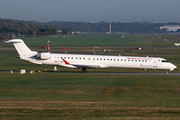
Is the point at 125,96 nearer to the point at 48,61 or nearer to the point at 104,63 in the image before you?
the point at 104,63

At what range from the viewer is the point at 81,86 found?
29.2m

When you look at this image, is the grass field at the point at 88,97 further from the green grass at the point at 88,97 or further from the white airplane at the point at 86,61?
the white airplane at the point at 86,61

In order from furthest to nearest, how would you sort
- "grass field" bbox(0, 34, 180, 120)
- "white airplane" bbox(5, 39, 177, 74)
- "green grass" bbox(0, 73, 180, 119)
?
"white airplane" bbox(5, 39, 177, 74) < "green grass" bbox(0, 73, 180, 119) < "grass field" bbox(0, 34, 180, 120)

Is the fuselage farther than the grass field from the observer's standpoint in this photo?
Yes

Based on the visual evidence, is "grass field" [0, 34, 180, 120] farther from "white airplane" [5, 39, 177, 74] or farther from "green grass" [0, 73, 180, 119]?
"white airplane" [5, 39, 177, 74]

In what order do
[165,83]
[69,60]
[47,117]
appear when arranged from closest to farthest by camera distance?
[47,117], [165,83], [69,60]

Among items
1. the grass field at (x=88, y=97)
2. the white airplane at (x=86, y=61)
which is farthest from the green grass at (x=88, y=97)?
the white airplane at (x=86, y=61)

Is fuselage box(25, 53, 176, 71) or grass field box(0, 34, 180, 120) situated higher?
fuselage box(25, 53, 176, 71)

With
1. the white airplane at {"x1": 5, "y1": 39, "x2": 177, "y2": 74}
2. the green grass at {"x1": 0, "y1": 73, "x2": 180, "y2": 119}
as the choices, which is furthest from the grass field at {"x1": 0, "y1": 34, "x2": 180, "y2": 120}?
the white airplane at {"x1": 5, "y1": 39, "x2": 177, "y2": 74}

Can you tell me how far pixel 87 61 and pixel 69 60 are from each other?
2.80 m

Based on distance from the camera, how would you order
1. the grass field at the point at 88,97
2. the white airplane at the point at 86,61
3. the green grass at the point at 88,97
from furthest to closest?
the white airplane at the point at 86,61 < the green grass at the point at 88,97 < the grass field at the point at 88,97

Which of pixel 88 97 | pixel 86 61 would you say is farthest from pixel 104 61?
pixel 88 97

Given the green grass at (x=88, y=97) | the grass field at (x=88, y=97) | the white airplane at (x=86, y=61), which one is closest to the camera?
the grass field at (x=88, y=97)

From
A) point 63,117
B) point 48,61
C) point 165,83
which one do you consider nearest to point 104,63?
point 48,61
